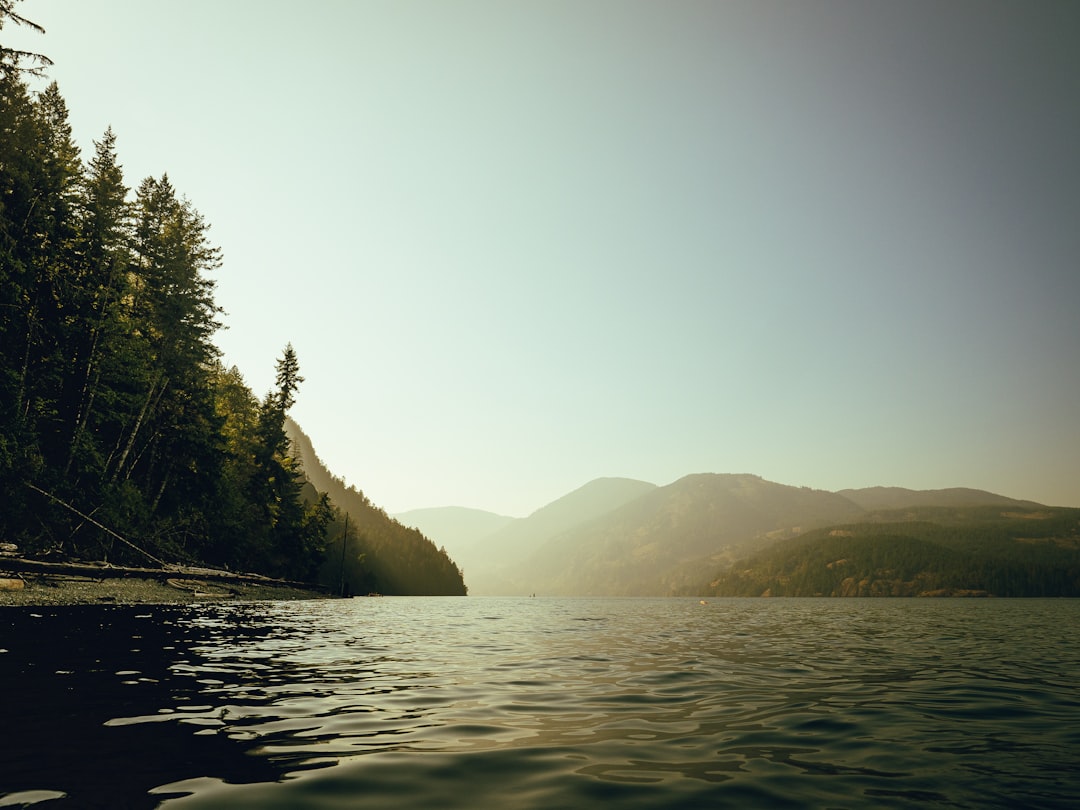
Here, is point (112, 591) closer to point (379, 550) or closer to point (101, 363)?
point (101, 363)

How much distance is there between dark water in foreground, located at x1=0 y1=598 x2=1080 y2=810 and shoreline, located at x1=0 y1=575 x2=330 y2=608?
979cm

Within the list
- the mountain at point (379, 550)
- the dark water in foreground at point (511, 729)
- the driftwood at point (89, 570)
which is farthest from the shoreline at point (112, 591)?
the mountain at point (379, 550)

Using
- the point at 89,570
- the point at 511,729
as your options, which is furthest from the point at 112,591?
the point at 511,729

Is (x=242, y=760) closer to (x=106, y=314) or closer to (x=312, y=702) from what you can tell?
(x=312, y=702)

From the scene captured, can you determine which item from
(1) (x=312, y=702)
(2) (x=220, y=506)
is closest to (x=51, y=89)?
(2) (x=220, y=506)

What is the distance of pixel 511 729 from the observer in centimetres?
766

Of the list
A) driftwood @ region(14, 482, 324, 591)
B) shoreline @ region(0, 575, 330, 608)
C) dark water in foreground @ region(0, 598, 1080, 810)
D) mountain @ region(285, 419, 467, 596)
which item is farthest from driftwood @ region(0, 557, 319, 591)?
mountain @ region(285, 419, 467, 596)

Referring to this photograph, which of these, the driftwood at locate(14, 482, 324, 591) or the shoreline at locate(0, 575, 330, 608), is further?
the shoreline at locate(0, 575, 330, 608)

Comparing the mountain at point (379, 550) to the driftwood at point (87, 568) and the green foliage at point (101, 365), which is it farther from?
the driftwood at point (87, 568)

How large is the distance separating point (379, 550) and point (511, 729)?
433ft

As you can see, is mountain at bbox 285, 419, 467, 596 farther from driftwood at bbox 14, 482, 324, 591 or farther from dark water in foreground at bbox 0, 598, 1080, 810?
dark water in foreground at bbox 0, 598, 1080, 810

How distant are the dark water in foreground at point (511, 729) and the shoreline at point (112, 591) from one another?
9.79 metres

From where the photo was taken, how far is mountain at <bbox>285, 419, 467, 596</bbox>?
4476 inches

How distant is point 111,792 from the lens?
4.56 meters
